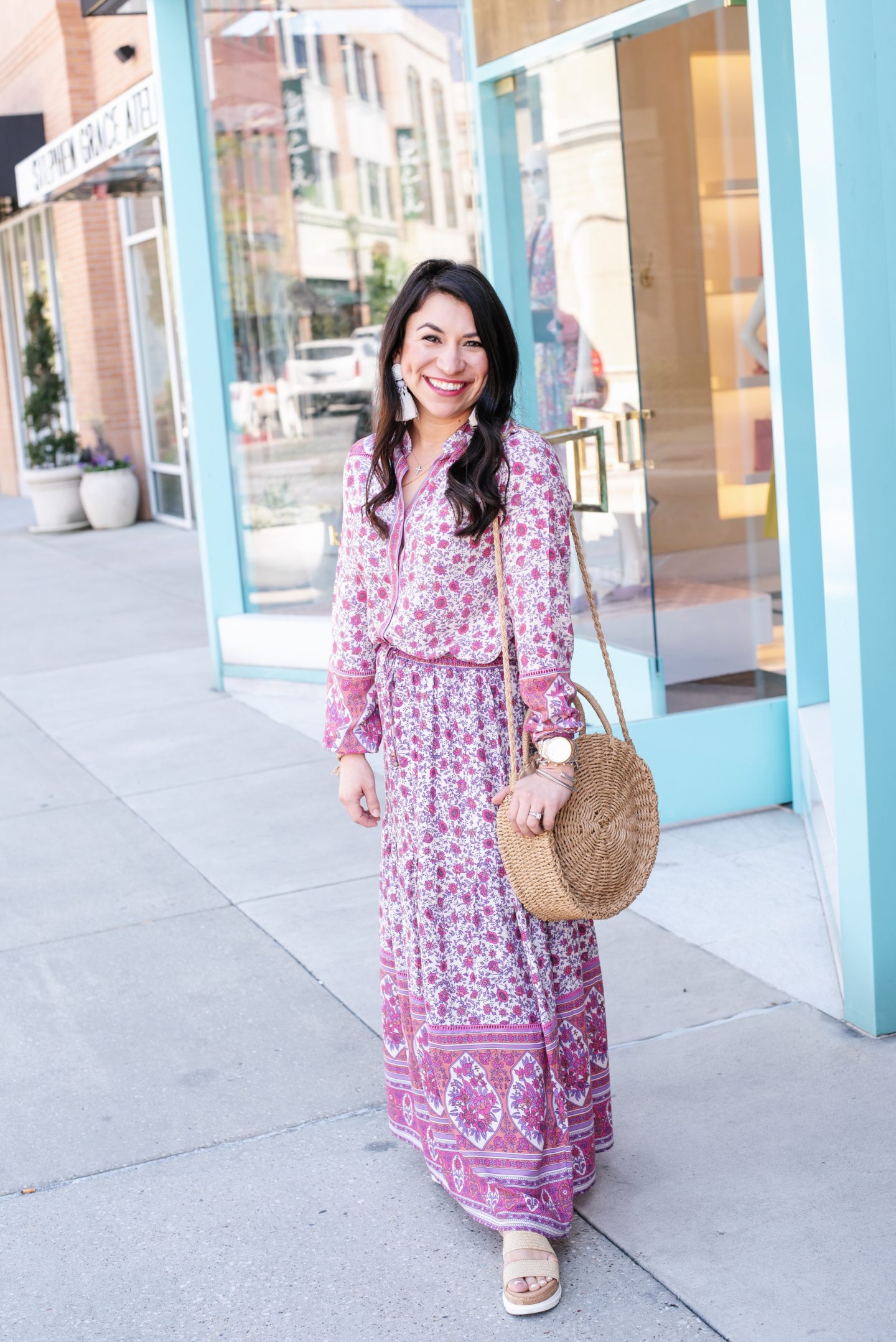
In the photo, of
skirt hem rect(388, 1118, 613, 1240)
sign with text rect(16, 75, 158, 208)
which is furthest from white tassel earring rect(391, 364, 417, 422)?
sign with text rect(16, 75, 158, 208)

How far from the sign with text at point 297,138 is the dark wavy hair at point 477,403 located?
5624mm

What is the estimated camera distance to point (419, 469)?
9.26ft

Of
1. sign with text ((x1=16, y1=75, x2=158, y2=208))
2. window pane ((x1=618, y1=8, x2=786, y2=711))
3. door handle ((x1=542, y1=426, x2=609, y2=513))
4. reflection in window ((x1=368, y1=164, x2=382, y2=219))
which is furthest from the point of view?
sign with text ((x1=16, y1=75, x2=158, y2=208))

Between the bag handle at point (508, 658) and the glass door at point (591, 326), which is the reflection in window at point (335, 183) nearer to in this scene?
the glass door at point (591, 326)

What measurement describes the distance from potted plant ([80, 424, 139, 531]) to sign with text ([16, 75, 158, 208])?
2.70 m

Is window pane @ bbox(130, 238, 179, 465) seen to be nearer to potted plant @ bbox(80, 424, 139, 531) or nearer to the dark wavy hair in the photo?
potted plant @ bbox(80, 424, 139, 531)

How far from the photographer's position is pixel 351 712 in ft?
9.71

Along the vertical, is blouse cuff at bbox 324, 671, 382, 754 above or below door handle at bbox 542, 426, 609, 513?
below

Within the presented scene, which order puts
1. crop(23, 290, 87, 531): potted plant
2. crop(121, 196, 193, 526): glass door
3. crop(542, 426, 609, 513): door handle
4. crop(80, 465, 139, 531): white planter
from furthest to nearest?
crop(23, 290, 87, 531): potted plant, crop(80, 465, 139, 531): white planter, crop(121, 196, 193, 526): glass door, crop(542, 426, 609, 513): door handle

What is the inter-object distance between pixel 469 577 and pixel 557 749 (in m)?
0.35

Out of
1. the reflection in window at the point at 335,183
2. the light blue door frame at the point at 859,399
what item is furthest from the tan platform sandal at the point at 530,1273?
the reflection in window at the point at 335,183

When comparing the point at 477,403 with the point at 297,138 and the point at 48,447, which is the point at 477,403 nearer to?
the point at 297,138

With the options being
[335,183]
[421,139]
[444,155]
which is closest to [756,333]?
[444,155]

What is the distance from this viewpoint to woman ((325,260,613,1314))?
267cm
